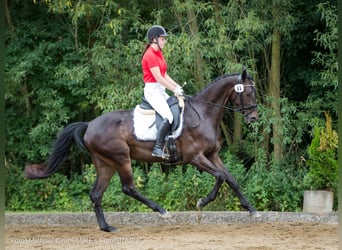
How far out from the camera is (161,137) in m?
7.77

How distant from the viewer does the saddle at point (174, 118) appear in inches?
308

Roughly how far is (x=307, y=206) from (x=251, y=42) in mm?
3805

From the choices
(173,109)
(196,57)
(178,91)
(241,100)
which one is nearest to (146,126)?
(173,109)

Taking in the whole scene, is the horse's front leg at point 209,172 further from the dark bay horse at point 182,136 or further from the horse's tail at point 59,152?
the horse's tail at point 59,152

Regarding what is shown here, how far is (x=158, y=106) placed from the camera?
25.4 feet

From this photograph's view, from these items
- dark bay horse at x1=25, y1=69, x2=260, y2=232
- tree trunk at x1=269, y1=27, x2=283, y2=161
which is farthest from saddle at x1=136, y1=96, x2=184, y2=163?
tree trunk at x1=269, y1=27, x2=283, y2=161

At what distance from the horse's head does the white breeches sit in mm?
897

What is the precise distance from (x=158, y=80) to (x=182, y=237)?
6.06ft

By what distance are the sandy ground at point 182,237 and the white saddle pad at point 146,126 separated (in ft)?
3.88

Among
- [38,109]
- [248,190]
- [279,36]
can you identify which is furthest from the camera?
[38,109]

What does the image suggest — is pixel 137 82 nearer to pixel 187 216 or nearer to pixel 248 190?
pixel 248 190

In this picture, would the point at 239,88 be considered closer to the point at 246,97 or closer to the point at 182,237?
the point at 246,97

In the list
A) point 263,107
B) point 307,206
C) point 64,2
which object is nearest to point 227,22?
point 263,107

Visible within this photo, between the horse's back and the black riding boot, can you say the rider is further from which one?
the horse's back
